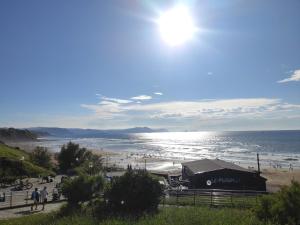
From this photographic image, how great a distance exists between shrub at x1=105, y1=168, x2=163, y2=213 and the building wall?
19.7 m

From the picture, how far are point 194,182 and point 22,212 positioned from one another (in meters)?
21.1

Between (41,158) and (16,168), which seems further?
(41,158)

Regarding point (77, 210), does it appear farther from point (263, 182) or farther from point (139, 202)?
point (263, 182)

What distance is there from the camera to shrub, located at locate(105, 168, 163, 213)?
1964cm

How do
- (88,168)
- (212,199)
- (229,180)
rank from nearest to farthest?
(212,199)
(88,168)
(229,180)

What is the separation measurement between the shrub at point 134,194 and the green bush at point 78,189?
2103 mm

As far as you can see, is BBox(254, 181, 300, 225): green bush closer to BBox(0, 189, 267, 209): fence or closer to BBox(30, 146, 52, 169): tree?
BBox(0, 189, 267, 209): fence

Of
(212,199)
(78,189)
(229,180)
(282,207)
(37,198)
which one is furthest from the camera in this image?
(229,180)

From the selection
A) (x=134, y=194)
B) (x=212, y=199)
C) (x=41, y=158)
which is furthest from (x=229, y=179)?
(x=41, y=158)

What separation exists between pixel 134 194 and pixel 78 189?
413cm

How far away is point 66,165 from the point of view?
5841 cm

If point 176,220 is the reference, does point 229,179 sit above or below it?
below

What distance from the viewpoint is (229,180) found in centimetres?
3906

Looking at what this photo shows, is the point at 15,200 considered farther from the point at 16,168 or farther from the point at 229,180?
the point at 229,180
